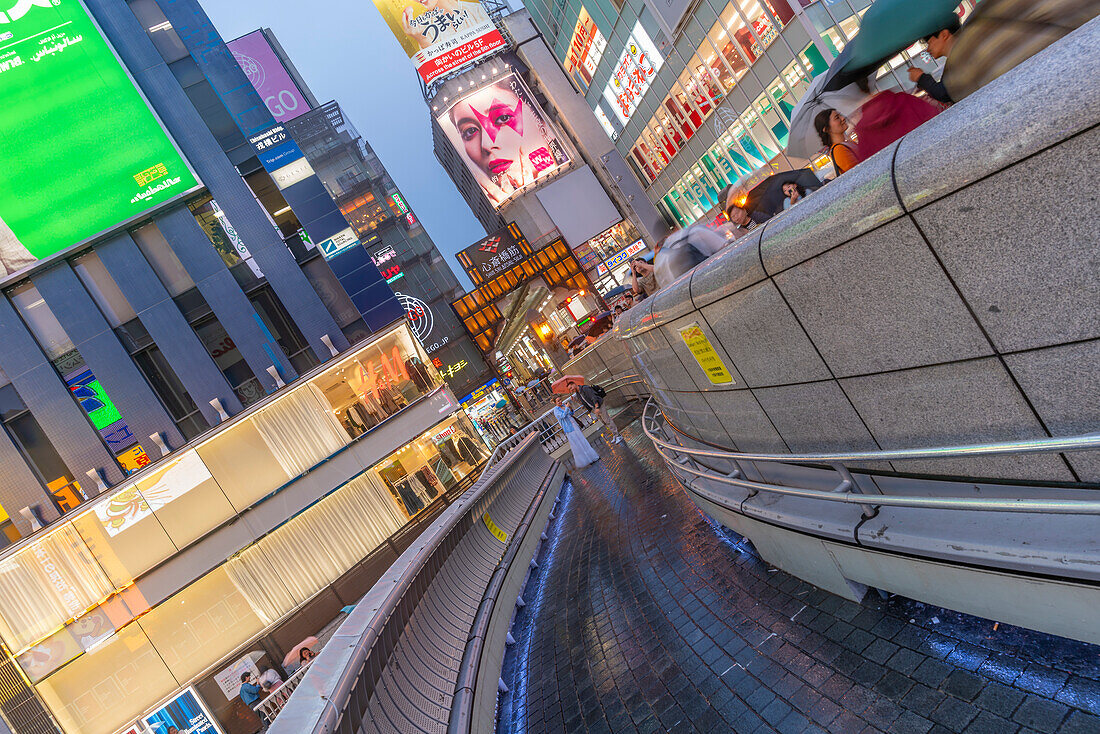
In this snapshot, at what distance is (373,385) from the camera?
16.6m

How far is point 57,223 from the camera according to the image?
16.6 metres

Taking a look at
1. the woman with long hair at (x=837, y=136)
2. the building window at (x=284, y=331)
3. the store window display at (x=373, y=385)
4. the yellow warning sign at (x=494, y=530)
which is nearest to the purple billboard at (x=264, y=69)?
the building window at (x=284, y=331)

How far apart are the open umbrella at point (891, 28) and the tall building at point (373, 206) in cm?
3455

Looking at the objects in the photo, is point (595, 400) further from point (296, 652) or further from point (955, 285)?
point (955, 285)

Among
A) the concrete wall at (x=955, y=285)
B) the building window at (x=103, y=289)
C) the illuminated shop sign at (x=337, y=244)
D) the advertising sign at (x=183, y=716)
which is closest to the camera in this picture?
the concrete wall at (x=955, y=285)

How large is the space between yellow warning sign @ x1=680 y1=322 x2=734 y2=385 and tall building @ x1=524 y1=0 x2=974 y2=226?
14.2 metres

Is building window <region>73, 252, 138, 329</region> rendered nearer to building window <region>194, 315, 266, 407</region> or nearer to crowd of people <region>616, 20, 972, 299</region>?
building window <region>194, 315, 266, 407</region>

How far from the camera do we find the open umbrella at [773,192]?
7031 mm

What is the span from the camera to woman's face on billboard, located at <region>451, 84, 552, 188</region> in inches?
2266

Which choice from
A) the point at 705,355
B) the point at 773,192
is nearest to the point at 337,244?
the point at 773,192

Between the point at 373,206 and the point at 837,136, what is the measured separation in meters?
74.6

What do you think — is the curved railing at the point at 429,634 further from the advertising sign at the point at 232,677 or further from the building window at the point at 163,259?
the building window at the point at 163,259

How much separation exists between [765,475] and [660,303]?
1.89 metres

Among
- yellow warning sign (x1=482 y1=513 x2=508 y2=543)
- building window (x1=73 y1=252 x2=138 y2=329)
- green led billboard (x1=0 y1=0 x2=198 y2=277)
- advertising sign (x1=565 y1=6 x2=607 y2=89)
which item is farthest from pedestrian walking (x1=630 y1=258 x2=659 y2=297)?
advertising sign (x1=565 y1=6 x2=607 y2=89)
